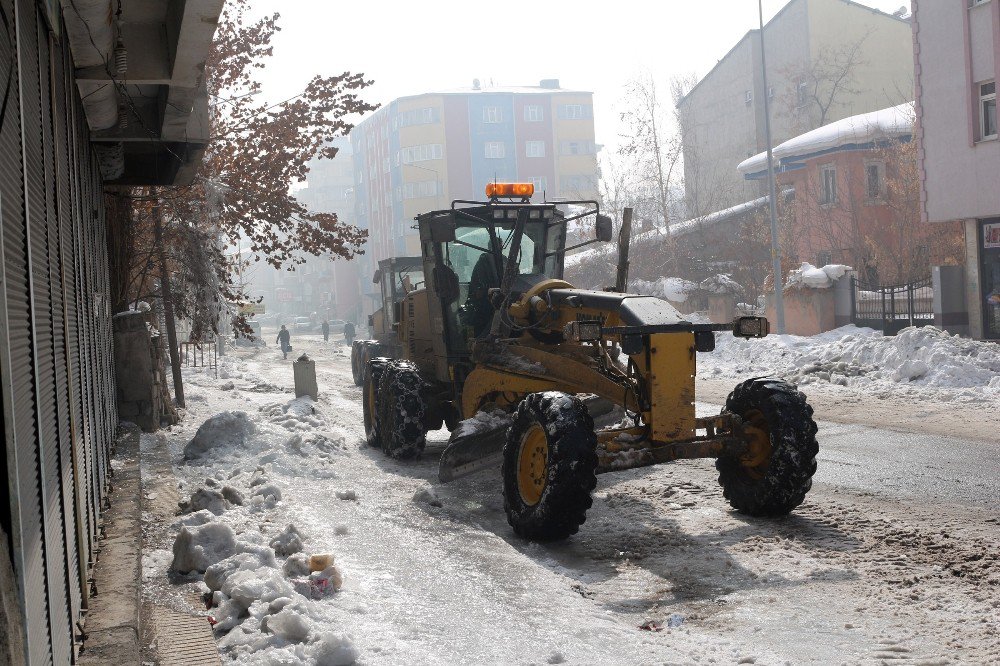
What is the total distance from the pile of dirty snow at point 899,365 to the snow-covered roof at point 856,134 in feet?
47.9

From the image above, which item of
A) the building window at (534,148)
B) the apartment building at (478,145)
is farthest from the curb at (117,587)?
the building window at (534,148)

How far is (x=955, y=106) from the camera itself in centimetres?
2288

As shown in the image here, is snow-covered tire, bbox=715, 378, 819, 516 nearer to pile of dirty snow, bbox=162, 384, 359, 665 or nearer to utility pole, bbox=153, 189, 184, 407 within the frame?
pile of dirty snow, bbox=162, 384, 359, 665

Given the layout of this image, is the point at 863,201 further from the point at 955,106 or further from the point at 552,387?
the point at 552,387

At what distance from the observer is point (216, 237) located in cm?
1579

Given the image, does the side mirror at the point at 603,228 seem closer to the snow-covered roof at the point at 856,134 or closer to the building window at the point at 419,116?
the snow-covered roof at the point at 856,134

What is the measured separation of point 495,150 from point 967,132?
6141 centimetres

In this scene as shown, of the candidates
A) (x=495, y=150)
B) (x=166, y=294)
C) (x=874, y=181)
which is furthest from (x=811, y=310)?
(x=495, y=150)

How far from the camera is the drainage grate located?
4.72m

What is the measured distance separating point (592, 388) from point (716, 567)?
213 cm

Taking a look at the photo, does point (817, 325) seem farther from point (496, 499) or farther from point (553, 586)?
point (553, 586)

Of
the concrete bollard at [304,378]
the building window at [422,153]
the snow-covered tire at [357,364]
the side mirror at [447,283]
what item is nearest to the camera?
the side mirror at [447,283]

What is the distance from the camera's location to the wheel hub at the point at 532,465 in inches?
288

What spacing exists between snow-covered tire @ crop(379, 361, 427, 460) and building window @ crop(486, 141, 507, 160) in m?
72.0
